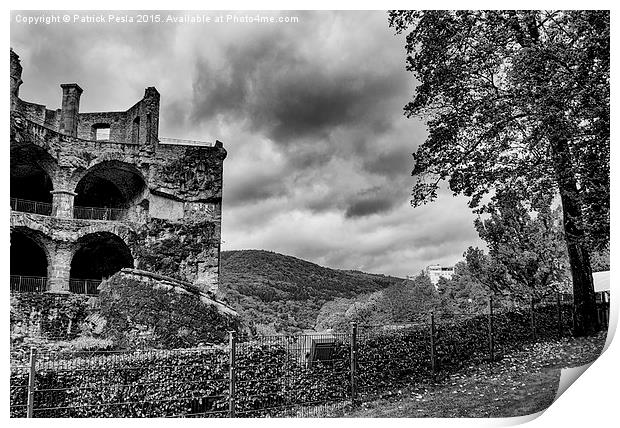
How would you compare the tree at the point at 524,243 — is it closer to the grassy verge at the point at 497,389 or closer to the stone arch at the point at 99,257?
the grassy verge at the point at 497,389

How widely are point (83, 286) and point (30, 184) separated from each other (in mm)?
3538

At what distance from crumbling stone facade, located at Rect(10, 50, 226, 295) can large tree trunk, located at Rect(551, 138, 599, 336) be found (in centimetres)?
867

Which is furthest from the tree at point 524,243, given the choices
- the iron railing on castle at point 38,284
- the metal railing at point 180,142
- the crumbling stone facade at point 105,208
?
the iron railing on castle at point 38,284

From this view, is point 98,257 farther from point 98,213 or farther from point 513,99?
point 513,99

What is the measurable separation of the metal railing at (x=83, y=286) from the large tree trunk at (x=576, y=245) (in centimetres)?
1165

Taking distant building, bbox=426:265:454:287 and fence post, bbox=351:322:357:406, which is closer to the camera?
fence post, bbox=351:322:357:406

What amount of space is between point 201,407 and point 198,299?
3327mm

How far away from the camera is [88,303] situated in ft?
40.7

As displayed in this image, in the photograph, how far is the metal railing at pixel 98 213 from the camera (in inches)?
690

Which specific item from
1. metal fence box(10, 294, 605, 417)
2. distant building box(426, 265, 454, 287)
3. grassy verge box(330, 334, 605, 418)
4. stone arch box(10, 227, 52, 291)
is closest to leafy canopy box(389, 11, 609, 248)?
grassy verge box(330, 334, 605, 418)

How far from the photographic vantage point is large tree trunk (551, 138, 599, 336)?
9.50m

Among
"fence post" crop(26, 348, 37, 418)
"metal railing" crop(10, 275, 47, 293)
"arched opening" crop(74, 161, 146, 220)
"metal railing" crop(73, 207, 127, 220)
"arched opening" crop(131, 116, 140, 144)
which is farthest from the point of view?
"arched opening" crop(131, 116, 140, 144)

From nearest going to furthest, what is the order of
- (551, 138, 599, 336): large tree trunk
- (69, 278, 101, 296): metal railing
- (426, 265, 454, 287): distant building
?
(551, 138, 599, 336): large tree trunk, (69, 278, 101, 296): metal railing, (426, 265, 454, 287): distant building

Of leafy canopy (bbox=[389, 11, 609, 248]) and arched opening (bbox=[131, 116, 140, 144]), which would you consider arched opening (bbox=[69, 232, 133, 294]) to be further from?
leafy canopy (bbox=[389, 11, 609, 248])
